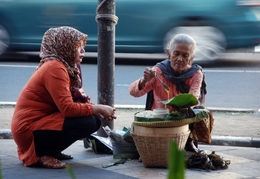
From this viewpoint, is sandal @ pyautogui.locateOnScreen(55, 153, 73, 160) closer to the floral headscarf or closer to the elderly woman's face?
the floral headscarf

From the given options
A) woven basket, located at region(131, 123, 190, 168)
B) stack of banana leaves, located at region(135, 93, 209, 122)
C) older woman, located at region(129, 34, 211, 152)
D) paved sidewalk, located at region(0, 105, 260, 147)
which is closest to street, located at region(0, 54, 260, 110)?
paved sidewalk, located at region(0, 105, 260, 147)

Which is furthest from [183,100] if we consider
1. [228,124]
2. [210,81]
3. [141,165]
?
[210,81]

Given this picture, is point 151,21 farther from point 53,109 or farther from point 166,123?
point 166,123

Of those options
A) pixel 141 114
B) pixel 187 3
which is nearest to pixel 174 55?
pixel 141 114

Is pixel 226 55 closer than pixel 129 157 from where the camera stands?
No

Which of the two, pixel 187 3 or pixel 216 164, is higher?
pixel 187 3

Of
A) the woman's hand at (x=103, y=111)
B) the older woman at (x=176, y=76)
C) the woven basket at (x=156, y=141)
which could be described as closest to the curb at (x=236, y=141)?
the older woman at (x=176, y=76)

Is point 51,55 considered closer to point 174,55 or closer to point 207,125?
point 174,55

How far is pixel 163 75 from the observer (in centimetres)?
421

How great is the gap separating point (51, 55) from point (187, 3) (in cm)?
602

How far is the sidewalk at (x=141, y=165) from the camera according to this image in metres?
3.81

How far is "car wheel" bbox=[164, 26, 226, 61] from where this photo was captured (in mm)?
9734

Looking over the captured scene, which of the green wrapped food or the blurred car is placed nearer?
the green wrapped food

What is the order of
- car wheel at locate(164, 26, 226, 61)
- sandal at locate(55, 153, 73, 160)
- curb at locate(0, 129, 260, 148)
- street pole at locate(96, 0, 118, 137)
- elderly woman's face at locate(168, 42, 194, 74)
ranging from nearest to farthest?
elderly woman's face at locate(168, 42, 194, 74) → sandal at locate(55, 153, 73, 160) → street pole at locate(96, 0, 118, 137) → curb at locate(0, 129, 260, 148) → car wheel at locate(164, 26, 226, 61)
